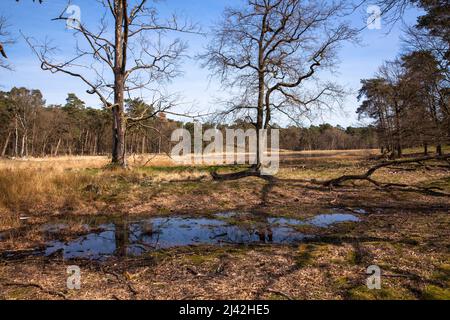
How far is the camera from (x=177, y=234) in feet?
23.6

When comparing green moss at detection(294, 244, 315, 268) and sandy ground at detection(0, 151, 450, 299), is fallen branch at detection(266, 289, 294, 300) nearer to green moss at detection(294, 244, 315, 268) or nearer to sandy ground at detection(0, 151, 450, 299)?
sandy ground at detection(0, 151, 450, 299)

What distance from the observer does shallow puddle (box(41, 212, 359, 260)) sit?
6.14 meters

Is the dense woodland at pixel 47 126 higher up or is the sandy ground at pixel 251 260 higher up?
the dense woodland at pixel 47 126

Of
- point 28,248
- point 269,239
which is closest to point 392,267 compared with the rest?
point 269,239

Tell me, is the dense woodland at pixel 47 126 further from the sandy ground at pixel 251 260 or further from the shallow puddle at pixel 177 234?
the shallow puddle at pixel 177 234

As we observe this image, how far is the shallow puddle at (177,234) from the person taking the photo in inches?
242

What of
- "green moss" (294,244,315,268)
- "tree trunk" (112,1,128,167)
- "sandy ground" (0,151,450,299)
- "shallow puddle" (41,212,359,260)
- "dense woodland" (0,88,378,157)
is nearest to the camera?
"sandy ground" (0,151,450,299)

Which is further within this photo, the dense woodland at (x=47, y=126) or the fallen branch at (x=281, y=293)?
the dense woodland at (x=47, y=126)

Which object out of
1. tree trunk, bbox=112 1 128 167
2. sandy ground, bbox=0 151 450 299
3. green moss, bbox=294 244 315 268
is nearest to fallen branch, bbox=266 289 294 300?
sandy ground, bbox=0 151 450 299

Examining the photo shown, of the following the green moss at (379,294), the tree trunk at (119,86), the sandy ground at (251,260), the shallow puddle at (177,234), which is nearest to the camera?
the green moss at (379,294)

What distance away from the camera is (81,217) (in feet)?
28.7

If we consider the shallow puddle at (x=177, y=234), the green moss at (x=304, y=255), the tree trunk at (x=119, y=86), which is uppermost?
the tree trunk at (x=119, y=86)

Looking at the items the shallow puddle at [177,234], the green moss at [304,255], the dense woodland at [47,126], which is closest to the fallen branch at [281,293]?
the green moss at [304,255]
